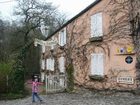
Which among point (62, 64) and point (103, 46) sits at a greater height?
point (103, 46)

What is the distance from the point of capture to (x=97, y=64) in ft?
73.0

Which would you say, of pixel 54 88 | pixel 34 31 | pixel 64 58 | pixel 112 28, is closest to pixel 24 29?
pixel 34 31

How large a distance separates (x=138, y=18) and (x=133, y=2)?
42.7 inches

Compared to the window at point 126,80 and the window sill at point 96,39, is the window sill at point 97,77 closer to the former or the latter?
the window at point 126,80

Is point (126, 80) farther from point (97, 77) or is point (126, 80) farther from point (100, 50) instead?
point (100, 50)

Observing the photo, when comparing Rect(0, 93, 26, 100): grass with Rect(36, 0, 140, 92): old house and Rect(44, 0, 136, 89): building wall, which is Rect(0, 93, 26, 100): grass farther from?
Rect(44, 0, 136, 89): building wall

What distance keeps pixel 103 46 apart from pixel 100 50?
465 mm

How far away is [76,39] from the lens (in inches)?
1008

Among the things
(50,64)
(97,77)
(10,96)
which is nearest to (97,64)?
(97,77)

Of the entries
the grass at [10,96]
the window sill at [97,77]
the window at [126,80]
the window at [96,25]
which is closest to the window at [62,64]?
the grass at [10,96]

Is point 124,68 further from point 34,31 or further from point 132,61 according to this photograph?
point 34,31

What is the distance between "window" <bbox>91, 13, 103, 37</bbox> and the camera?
2188 centimetres

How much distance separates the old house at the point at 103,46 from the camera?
64.6 feet

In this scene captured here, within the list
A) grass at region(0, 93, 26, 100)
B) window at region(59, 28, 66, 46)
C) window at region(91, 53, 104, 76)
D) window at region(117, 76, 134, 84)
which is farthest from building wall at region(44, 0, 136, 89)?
grass at region(0, 93, 26, 100)
